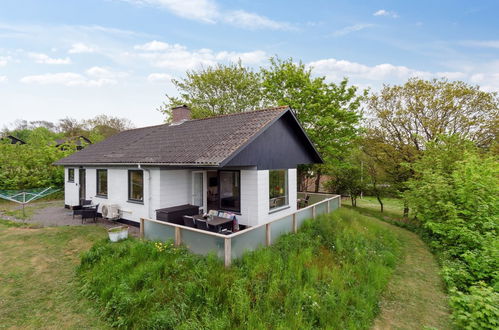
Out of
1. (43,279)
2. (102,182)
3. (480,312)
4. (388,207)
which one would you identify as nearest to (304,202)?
(480,312)

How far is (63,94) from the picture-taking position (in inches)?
800

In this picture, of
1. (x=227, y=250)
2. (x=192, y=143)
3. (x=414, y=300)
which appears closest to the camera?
(x=227, y=250)

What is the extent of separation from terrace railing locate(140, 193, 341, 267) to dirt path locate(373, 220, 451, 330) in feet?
10.6

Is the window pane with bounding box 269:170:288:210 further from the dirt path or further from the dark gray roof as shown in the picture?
the dirt path

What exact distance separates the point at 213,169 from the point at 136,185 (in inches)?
131

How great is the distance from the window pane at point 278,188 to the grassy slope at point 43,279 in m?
6.61

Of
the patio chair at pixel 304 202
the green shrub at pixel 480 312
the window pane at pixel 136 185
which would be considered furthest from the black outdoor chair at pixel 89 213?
the green shrub at pixel 480 312

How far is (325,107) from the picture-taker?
52.9 feet

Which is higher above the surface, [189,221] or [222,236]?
[222,236]

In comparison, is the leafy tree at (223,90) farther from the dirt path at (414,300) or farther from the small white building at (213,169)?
the dirt path at (414,300)

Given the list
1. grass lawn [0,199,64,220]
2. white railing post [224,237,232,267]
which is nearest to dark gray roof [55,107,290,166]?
white railing post [224,237,232,267]

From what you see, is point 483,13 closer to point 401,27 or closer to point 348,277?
point 401,27

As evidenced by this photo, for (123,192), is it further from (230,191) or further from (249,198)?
(249,198)

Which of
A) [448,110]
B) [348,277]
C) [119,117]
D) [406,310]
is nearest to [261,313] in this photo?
[348,277]
